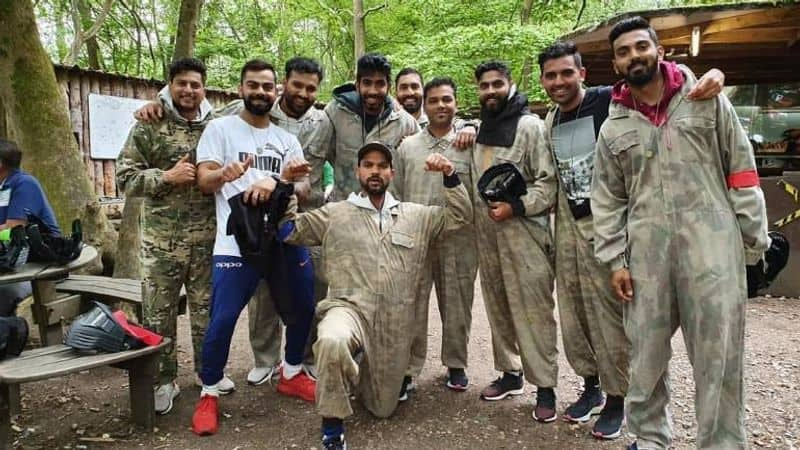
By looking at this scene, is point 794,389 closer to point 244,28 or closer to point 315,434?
point 315,434

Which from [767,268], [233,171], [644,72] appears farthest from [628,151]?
[233,171]

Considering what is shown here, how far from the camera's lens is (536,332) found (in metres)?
3.50

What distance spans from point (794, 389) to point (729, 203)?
229 cm

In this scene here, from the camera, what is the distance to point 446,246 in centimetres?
383

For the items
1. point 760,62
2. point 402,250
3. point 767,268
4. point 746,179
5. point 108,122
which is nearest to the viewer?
point 746,179

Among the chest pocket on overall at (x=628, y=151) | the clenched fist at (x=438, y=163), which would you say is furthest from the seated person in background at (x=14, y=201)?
the chest pocket on overall at (x=628, y=151)

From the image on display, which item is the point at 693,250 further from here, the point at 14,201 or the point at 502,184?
the point at 14,201

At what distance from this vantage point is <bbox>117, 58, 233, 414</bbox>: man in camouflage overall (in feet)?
11.9

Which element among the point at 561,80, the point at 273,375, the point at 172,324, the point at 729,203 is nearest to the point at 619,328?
the point at 729,203

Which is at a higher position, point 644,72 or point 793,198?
point 644,72

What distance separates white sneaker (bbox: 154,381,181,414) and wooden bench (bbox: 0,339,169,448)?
15 centimetres

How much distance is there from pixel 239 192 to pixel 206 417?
1340mm

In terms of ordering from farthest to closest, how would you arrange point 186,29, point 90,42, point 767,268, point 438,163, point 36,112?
point 90,42 < point 186,29 < point 36,112 < point 438,163 < point 767,268

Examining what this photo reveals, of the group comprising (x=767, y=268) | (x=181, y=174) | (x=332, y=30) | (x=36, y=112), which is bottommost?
(x=767, y=268)
